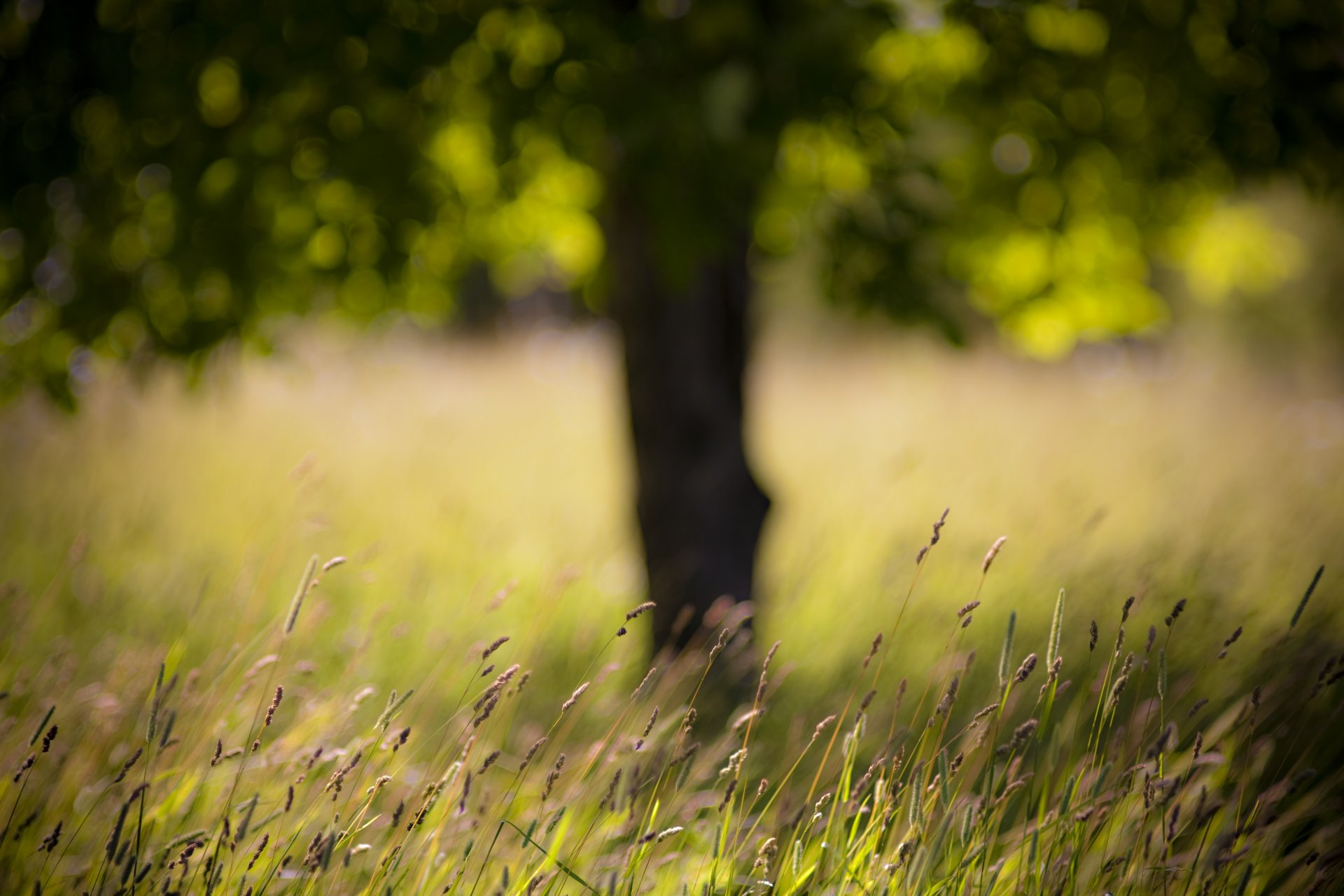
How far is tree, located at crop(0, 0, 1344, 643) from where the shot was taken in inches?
78.3

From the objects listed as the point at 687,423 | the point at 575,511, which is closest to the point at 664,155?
the point at 687,423

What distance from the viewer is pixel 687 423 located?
2.96 metres

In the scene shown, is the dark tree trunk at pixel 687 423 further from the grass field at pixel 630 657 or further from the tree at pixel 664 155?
the grass field at pixel 630 657

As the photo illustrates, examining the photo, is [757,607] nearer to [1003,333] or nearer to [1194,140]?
[1003,333]

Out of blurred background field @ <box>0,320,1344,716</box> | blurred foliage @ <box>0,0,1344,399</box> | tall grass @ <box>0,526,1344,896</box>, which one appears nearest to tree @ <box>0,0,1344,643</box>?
blurred foliage @ <box>0,0,1344,399</box>

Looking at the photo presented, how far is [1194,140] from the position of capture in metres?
2.62

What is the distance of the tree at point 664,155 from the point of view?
1988 millimetres

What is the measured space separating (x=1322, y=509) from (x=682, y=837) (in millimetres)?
4047

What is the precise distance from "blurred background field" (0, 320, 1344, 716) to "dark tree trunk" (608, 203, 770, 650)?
0.25 m

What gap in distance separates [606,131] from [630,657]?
209cm

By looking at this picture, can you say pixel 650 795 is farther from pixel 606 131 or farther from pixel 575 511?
pixel 575 511

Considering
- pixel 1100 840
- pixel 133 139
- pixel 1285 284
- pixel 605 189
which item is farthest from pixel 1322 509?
pixel 1285 284

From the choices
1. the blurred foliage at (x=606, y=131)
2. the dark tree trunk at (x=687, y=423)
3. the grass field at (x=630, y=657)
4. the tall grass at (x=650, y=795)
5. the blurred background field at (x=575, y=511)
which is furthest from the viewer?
the blurred background field at (x=575, y=511)

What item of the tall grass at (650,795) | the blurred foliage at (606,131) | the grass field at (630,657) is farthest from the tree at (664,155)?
the tall grass at (650,795)
